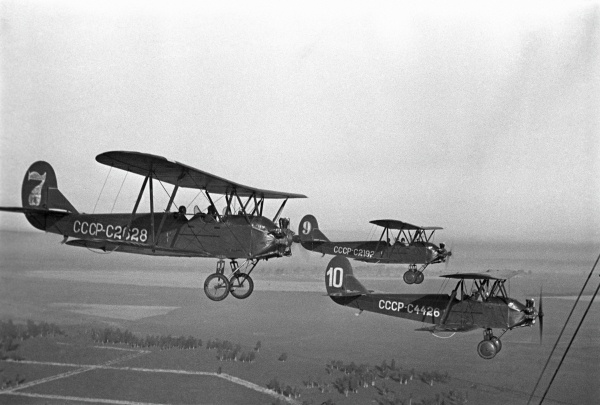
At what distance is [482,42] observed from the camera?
7164 mm

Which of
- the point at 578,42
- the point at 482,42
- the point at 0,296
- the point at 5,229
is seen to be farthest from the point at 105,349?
the point at 578,42

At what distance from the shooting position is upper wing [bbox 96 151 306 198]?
5.34 m

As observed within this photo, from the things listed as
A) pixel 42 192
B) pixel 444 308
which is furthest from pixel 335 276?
pixel 42 192

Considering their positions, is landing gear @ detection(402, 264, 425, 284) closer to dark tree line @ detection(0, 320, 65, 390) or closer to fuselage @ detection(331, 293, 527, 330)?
fuselage @ detection(331, 293, 527, 330)

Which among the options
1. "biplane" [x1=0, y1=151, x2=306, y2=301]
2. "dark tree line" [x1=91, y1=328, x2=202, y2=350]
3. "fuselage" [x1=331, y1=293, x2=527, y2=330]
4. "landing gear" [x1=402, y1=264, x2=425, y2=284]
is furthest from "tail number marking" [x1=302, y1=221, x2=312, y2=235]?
"dark tree line" [x1=91, y1=328, x2=202, y2=350]

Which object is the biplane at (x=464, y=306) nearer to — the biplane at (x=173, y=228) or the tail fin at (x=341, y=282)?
the tail fin at (x=341, y=282)

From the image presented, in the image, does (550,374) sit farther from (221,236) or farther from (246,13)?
(246,13)

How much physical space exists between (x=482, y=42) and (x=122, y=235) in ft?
16.0

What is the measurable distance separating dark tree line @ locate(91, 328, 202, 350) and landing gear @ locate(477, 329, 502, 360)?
3441 mm

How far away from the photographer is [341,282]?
7727 mm

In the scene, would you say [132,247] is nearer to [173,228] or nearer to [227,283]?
[173,228]

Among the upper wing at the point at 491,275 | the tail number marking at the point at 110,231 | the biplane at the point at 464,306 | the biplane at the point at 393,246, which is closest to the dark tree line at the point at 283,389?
the biplane at the point at 464,306

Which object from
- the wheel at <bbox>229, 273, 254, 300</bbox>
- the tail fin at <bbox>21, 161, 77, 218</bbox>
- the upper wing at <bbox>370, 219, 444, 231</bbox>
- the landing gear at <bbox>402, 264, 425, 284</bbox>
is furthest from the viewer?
the landing gear at <bbox>402, 264, 425, 284</bbox>

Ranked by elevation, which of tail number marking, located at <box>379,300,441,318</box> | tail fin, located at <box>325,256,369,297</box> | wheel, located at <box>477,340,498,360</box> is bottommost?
wheel, located at <box>477,340,498,360</box>
